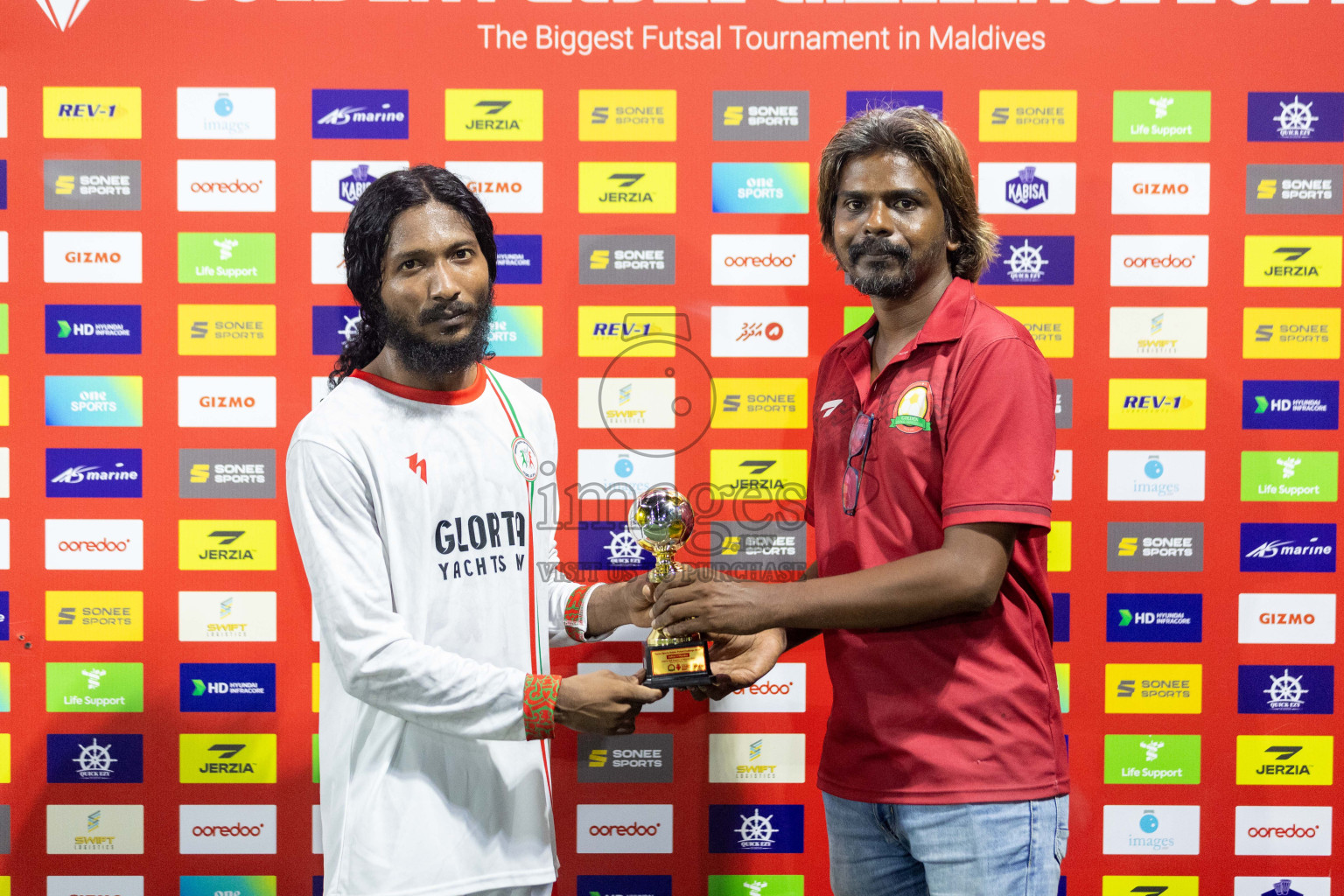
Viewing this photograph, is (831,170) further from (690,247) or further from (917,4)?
(917,4)

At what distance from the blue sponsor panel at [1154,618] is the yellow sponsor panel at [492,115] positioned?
2.16 m

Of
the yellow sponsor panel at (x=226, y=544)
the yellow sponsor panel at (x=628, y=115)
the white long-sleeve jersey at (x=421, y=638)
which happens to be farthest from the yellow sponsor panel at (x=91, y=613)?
the yellow sponsor panel at (x=628, y=115)

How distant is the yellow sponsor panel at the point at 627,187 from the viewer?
248cm

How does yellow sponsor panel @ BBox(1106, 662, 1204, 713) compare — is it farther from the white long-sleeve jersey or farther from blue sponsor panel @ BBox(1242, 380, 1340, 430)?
the white long-sleeve jersey

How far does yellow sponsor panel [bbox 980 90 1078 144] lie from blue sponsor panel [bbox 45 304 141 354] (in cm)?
249

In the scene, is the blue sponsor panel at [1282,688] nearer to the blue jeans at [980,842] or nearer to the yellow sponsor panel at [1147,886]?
the yellow sponsor panel at [1147,886]

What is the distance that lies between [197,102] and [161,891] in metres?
2.30

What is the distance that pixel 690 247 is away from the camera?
2.48 meters

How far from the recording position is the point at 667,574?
1901mm

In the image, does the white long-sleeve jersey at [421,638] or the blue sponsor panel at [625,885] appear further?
the blue sponsor panel at [625,885]

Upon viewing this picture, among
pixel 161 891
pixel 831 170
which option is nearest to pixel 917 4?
pixel 831 170

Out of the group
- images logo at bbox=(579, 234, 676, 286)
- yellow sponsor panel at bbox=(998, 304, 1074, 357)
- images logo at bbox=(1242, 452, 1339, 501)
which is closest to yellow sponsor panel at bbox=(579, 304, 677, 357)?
images logo at bbox=(579, 234, 676, 286)

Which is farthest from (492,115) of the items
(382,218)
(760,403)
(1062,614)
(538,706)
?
(1062,614)

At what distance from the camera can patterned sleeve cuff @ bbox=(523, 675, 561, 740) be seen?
1669 millimetres
